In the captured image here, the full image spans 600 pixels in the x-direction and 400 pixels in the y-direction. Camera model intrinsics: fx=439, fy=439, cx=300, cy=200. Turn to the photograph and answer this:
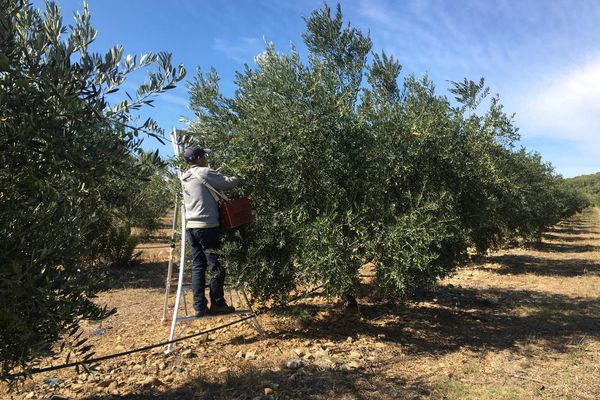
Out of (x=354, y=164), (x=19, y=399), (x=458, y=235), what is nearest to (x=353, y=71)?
(x=354, y=164)

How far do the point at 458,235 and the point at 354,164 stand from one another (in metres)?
2.07

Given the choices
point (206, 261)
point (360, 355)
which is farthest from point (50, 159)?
point (360, 355)

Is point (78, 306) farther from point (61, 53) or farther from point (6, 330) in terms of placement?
point (61, 53)

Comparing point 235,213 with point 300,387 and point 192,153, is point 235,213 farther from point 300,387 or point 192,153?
point 300,387

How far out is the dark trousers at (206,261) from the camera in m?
5.47

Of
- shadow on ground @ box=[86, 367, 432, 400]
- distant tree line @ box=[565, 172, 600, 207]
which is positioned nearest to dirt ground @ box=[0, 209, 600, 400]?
shadow on ground @ box=[86, 367, 432, 400]

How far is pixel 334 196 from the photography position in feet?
18.9

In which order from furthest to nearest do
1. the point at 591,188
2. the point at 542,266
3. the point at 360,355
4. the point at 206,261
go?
the point at 591,188
the point at 542,266
the point at 206,261
the point at 360,355

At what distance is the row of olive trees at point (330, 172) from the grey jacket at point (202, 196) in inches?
15.4

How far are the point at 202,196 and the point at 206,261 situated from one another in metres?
0.88

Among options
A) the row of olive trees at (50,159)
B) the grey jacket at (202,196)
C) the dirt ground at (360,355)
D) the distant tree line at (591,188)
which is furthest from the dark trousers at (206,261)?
the distant tree line at (591,188)

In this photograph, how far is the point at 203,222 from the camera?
17.8 feet

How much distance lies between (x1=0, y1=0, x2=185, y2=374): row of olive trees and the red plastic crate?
7.39 feet

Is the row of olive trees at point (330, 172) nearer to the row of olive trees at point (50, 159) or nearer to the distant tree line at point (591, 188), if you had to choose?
the row of olive trees at point (50, 159)
